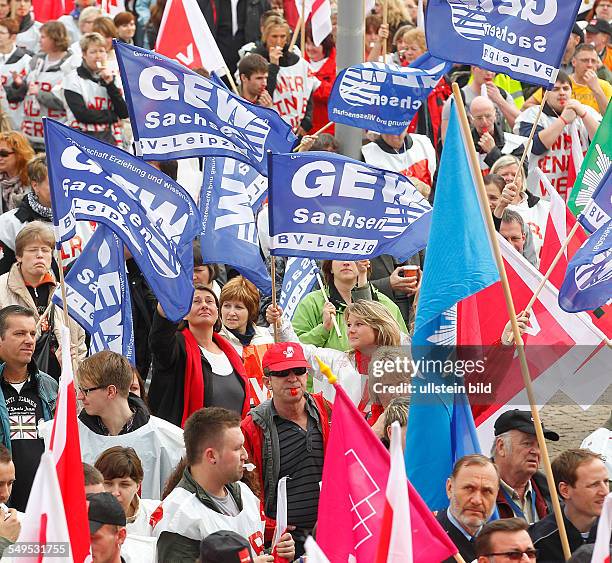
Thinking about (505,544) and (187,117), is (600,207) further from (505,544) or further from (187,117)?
(505,544)

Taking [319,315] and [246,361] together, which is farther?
[319,315]

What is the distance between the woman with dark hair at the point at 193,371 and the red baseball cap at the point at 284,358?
684mm

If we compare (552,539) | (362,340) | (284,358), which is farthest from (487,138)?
(552,539)

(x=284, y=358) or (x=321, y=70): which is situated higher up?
(x=284, y=358)

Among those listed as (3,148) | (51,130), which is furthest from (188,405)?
(3,148)

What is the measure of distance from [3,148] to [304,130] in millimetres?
3086

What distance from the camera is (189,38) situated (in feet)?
39.8

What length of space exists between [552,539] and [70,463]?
2395 mm

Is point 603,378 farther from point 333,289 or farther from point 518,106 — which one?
point 518,106

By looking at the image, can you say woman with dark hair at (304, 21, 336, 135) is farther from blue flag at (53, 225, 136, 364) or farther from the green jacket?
blue flag at (53, 225, 136, 364)

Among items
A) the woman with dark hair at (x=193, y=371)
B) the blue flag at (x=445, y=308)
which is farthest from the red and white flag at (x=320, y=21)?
the blue flag at (x=445, y=308)

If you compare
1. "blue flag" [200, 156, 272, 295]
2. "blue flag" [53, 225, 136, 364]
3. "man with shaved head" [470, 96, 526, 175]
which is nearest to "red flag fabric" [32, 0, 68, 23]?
"man with shaved head" [470, 96, 526, 175]

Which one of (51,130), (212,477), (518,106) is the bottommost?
(518,106)

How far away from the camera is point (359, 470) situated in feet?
23.3
